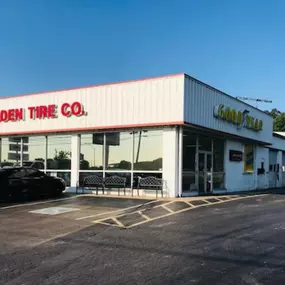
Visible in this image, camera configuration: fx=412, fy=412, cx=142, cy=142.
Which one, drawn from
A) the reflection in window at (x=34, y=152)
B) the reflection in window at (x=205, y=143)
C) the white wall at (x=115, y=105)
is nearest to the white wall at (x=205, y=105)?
the white wall at (x=115, y=105)

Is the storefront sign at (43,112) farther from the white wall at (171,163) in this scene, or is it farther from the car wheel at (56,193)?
the white wall at (171,163)

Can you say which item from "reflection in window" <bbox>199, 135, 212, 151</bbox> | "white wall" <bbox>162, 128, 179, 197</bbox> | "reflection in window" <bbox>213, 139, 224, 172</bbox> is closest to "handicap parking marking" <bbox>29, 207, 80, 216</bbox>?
"white wall" <bbox>162, 128, 179, 197</bbox>

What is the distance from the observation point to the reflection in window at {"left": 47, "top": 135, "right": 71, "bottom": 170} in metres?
22.2

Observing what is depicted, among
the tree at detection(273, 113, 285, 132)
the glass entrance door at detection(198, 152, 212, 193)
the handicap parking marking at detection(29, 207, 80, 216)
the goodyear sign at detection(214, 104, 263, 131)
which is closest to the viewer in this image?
the handicap parking marking at detection(29, 207, 80, 216)

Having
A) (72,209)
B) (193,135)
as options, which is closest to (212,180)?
(193,135)

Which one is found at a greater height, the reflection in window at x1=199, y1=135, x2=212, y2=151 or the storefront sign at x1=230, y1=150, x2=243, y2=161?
the reflection in window at x1=199, y1=135, x2=212, y2=151

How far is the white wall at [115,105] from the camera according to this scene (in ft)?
60.4

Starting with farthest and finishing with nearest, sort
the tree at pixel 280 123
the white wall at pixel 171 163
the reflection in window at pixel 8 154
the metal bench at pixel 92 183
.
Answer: the tree at pixel 280 123
the reflection in window at pixel 8 154
the metal bench at pixel 92 183
the white wall at pixel 171 163

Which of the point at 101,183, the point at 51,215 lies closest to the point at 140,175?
the point at 101,183

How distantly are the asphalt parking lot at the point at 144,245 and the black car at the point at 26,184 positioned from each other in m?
2.77

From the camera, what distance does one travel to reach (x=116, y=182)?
20.1 m

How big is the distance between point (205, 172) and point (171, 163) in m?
2.99

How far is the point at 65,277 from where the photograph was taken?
21.4 feet

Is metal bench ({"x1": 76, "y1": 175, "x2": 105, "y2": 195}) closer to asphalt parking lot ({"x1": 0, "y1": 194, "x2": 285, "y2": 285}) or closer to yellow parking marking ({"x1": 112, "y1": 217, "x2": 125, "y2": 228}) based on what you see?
asphalt parking lot ({"x1": 0, "y1": 194, "x2": 285, "y2": 285})
